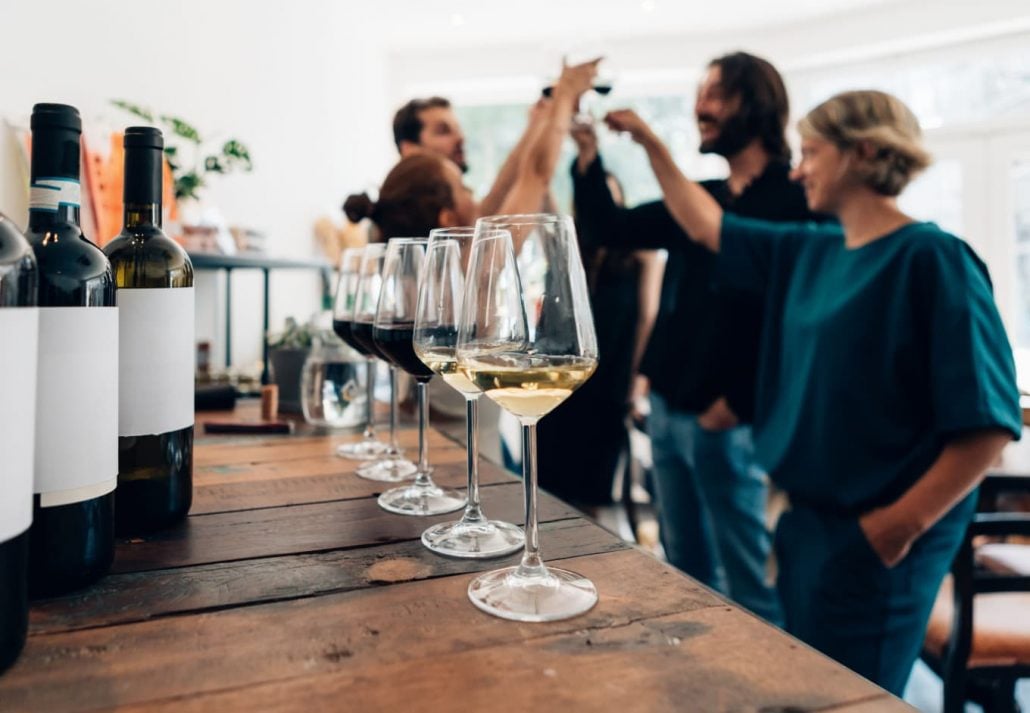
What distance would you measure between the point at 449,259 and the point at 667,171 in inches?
49.3

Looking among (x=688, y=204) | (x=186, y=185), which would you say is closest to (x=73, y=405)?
(x=688, y=204)

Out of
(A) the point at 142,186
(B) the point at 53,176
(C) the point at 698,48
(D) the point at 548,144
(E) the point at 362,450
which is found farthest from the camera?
(C) the point at 698,48

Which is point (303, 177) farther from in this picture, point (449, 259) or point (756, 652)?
point (756, 652)

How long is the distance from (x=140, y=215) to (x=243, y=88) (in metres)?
2.78

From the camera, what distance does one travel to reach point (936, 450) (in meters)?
1.17

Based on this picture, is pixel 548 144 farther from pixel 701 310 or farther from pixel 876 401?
pixel 876 401

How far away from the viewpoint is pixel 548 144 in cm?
170

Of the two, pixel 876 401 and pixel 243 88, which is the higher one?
pixel 243 88

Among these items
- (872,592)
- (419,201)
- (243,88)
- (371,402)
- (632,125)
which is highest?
(243,88)

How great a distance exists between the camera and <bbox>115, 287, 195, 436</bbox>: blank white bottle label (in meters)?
0.60

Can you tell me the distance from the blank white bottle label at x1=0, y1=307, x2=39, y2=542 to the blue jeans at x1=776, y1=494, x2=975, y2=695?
1.18 meters

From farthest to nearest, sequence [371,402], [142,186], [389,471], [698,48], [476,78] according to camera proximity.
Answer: [476,78], [698,48], [371,402], [389,471], [142,186]

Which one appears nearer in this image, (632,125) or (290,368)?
(290,368)

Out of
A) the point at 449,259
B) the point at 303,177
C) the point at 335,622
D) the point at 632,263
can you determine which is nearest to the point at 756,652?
the point at 335,622
